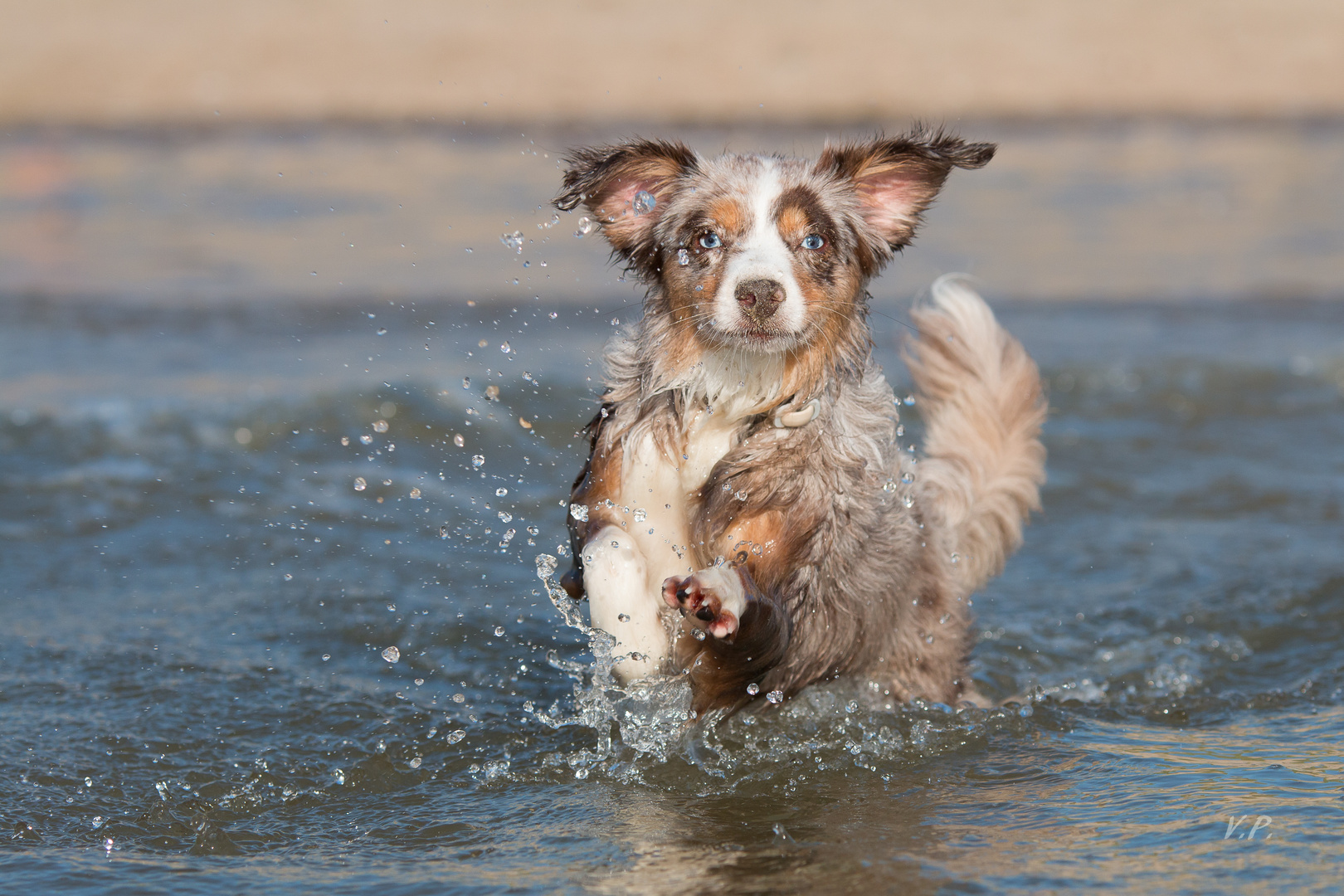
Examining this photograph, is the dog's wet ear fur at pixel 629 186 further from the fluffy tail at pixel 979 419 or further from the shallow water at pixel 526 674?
the fluffy tail at pixel 979 419

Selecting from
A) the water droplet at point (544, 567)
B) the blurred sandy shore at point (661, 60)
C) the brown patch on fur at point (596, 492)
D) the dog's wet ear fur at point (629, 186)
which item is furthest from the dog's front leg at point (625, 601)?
the blurred sandy shore at point (661, 60)

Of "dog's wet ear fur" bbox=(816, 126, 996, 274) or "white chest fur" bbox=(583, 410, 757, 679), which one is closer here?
"white chest fur" bbox=(583, 410, 757, 679)

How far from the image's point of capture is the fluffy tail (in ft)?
19.9

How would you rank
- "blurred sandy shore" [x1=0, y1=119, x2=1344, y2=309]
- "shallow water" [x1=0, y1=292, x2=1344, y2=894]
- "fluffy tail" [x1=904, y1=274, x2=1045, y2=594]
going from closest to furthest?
"shallow water" [x1=0, y1=292, x2=1344, y2=894] → "fluffy tail" [x1=904, y1=274, x2=1045, y2=594] → "blurred sandy shore" [x1=0, y1=119, x2=1344, y2=309]

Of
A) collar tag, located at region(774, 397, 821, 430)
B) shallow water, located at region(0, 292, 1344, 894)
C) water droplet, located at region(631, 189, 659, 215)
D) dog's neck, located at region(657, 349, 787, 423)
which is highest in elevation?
water droplet, located at region(631, 189, 659, 215)

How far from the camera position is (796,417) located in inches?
186

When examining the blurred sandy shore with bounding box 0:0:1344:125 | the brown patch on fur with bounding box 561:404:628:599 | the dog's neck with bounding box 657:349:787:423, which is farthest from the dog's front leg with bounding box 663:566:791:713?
the blurred sandy shore with bounding box 0:0:1344:125

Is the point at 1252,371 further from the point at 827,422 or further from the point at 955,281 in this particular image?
the point at 827,422

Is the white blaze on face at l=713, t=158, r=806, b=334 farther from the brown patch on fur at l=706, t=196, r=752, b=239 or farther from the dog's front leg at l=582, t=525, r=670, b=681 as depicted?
the dog's front leg at l=582, t=525, r=670, b=681

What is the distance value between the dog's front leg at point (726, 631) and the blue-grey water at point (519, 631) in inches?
9.4

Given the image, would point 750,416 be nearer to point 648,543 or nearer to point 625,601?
point 648,543

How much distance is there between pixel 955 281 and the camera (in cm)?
658

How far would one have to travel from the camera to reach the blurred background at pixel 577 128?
49.1ft

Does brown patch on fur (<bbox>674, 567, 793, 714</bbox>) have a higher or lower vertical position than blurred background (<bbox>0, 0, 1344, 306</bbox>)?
lower
